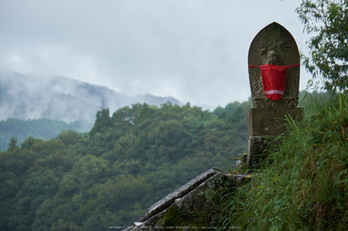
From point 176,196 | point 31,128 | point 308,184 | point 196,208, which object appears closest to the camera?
point 308,184

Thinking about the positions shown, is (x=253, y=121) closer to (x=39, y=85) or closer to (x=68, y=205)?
(x=68, y=205)

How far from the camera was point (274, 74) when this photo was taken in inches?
148

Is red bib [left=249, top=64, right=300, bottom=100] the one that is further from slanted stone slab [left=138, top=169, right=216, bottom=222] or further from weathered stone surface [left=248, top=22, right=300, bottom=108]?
slanted stone slab [left=138, top=169, right=216, bottom=222]

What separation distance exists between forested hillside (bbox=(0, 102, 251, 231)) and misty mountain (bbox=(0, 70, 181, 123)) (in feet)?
125

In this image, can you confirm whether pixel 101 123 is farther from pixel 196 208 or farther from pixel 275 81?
pixel 196 208

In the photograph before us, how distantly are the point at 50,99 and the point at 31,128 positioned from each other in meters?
17.5

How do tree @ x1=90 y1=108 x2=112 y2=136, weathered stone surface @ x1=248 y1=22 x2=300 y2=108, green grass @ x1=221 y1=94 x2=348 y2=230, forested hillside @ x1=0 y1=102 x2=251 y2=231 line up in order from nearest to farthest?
green grass @ x1=221 y1=94 x2=348 y2=230, weathered stone surface @ x1=248 y1=22 x2=300 y2=108, forested hillside @ x1=0 y1=102 x2=251 y2=231, tree @ x1=90 y1=108 x2=112 y2=136

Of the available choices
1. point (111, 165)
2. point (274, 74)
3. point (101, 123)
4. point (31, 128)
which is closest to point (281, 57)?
point (274, 74)

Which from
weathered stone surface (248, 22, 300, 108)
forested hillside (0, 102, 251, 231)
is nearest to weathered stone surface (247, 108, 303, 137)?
weathered stone surface (248, 22, 300, 108)

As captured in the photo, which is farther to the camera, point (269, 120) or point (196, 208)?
point (269, 120)

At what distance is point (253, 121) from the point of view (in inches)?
142

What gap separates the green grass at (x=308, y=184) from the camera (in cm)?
214

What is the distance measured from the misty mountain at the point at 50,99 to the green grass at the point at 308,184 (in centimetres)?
9759

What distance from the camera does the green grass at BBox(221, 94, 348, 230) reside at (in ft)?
7.02
